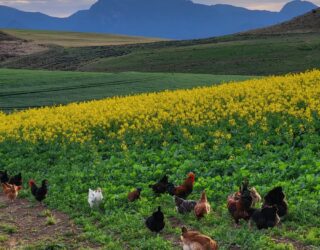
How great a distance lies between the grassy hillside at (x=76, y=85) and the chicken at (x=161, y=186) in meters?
23.6

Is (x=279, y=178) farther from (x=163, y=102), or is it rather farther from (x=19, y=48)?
(x=19, y=48)

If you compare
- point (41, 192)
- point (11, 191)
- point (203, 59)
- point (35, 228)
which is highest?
point (203, 59)

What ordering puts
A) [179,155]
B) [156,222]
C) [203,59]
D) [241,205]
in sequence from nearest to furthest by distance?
A: [241,205] → [156,222] → [179,155] → [203,59]

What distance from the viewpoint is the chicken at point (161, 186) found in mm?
12320

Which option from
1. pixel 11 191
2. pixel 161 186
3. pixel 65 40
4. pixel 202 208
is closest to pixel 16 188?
pixel 11 191

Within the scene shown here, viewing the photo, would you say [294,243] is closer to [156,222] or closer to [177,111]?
[156,222]

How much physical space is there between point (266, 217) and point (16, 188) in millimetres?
8227

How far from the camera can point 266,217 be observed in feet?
30.7

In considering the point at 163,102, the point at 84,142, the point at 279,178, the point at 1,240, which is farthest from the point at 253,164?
the point at 163,102

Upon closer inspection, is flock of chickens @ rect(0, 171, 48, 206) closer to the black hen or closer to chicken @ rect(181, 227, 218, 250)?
the black hen

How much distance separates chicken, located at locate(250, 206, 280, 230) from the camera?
929cm

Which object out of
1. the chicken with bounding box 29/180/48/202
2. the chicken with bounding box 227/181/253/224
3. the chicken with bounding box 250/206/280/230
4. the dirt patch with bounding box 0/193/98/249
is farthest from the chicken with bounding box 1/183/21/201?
the chicken with bounding box 250/206/280/230

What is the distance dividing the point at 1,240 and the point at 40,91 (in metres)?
31.3

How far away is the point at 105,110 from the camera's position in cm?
2492
